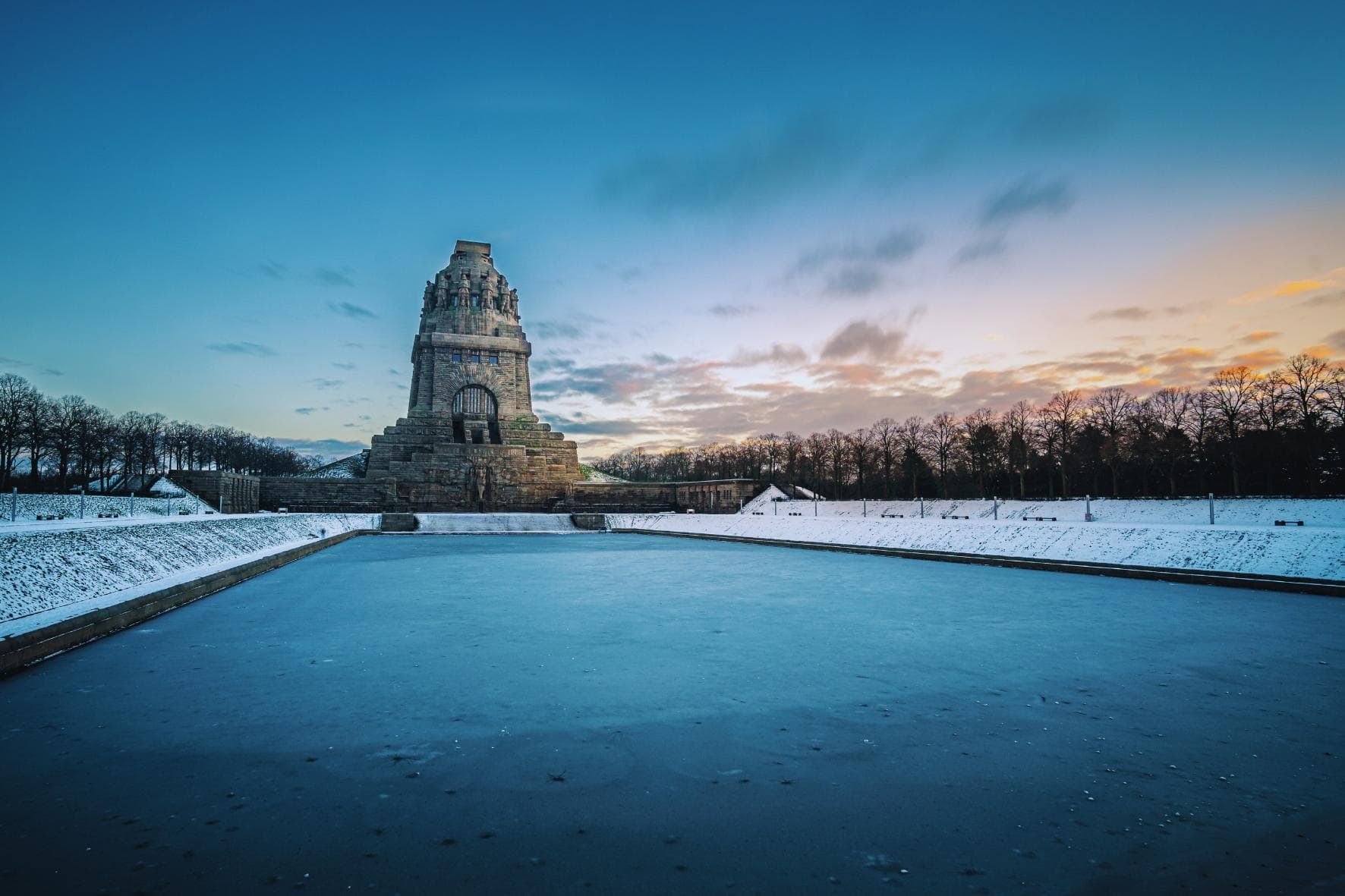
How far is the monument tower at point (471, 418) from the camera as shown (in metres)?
47.4

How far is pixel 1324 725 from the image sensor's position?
536cm

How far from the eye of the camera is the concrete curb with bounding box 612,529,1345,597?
12.7 metres

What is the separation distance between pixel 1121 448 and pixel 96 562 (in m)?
46.7

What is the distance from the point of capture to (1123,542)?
17.4 metres

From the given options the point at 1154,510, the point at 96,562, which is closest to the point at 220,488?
the point at 96,562

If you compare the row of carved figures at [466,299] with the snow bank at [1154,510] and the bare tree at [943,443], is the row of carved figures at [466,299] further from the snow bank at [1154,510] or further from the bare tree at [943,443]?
the bare tree at [943,443]

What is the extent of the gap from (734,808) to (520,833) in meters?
1.22

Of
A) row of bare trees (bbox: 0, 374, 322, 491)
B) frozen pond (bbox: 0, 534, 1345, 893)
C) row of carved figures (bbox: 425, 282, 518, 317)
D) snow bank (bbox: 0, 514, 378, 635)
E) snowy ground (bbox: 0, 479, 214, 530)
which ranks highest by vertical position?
row of carved figures (bbox: 425, 282, 518, 317)

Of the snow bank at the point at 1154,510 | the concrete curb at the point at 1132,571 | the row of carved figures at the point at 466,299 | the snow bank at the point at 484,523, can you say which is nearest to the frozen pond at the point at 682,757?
the concrete curb at the point at 1132,571

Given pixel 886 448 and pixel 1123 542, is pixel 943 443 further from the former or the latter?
pixel 1123 542

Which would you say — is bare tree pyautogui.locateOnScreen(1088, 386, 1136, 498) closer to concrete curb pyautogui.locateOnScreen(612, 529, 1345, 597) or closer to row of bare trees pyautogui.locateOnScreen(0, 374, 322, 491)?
concrete curb pyautogui.locateOnScreen(612, 529, 1345, 597)

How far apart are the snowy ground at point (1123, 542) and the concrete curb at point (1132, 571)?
1.37 feet

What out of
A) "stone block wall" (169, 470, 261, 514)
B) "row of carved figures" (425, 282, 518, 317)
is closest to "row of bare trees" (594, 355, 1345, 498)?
"row of carved figures" (425, 282, 518, 317)

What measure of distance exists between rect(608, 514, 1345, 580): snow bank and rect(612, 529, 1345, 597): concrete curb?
0.40 meters
